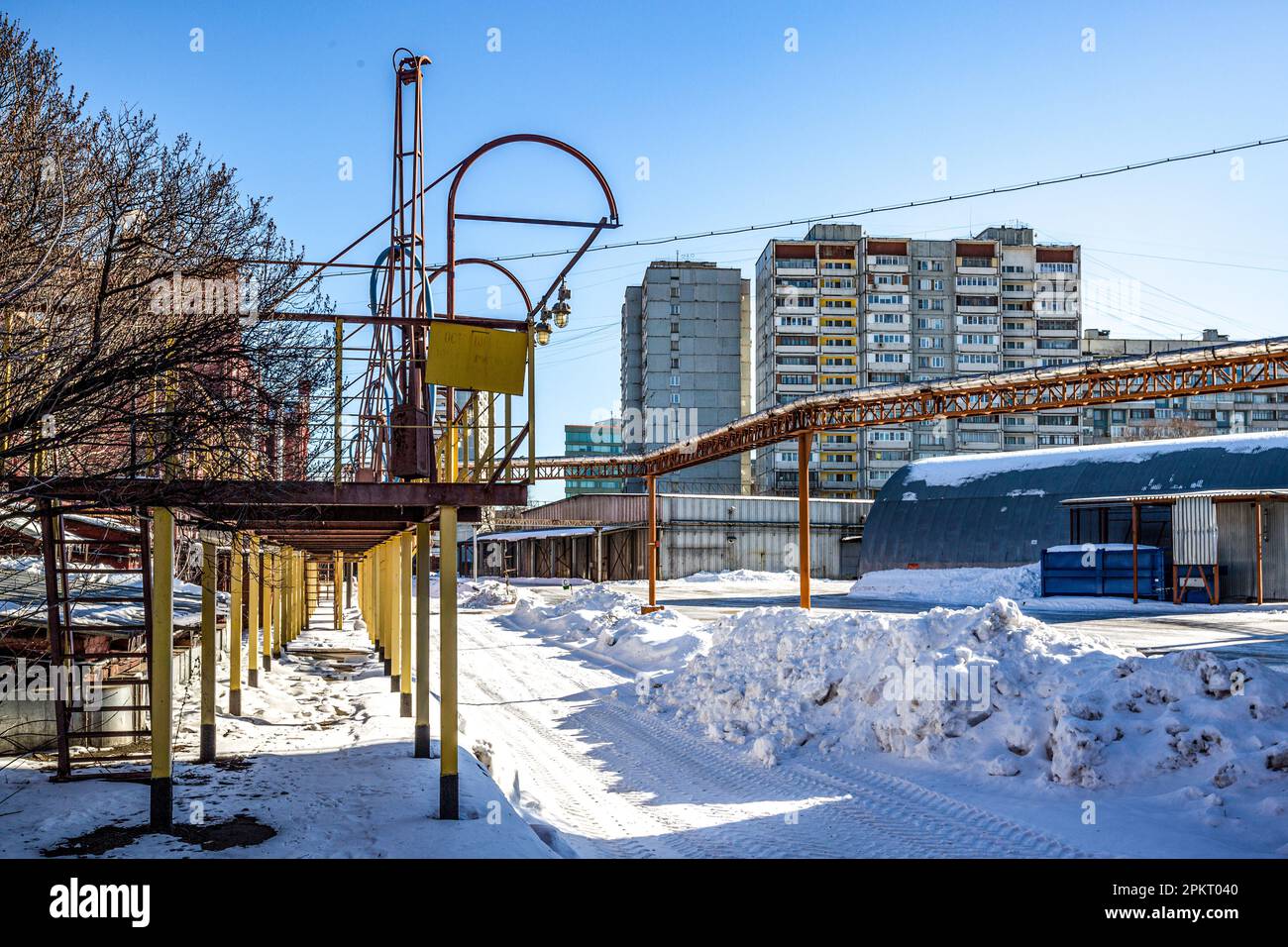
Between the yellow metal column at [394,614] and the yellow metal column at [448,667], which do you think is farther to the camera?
the yellow metal column at [394,614]

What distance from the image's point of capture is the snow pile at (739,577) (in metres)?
51.3

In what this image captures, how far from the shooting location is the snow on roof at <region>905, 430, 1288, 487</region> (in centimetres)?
3575

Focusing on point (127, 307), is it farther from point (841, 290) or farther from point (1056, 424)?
point (1056, 424)

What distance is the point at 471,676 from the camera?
60.1 feet

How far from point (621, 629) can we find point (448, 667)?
14829 mm

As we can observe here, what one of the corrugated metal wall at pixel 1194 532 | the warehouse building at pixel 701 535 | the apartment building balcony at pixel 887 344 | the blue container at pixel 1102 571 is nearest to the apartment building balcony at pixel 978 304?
the apartment building balcony at pixel 887 344

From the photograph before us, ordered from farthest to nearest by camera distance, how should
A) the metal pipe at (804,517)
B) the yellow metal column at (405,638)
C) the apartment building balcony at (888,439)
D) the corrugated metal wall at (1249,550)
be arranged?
1. the apartment building balcony at (888,439)
2. the corrugated metal wall at (1249,550)
3. the metal pipe at (804,517)
4. the yellow metal column at (405,638)

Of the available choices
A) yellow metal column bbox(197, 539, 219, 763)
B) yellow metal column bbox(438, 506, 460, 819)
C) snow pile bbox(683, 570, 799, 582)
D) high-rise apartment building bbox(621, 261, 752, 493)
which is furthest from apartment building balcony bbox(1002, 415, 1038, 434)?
yellow metal column bbox(438, 506, 460, 819)

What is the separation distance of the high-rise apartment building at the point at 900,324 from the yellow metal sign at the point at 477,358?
288 feet

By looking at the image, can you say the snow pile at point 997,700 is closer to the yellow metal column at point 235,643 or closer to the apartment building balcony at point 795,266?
the yellow metal column at point 235,643

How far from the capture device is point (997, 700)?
11.2 metres

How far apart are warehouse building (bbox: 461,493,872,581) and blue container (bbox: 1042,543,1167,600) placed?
25.1m

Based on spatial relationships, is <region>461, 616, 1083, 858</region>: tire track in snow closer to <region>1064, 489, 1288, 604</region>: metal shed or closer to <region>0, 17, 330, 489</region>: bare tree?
<region>0, 17, 330, 489</region>: bare tree

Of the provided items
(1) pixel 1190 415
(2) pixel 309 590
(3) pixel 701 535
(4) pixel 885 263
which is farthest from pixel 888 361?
(2) pixel 309 590
